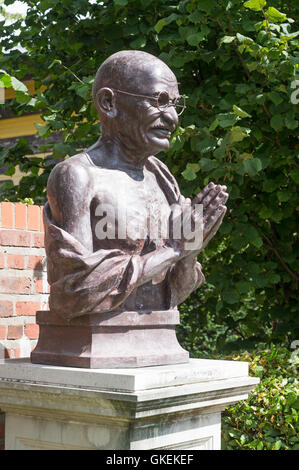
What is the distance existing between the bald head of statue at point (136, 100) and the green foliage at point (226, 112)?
3.88ft

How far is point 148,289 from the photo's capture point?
2734mm

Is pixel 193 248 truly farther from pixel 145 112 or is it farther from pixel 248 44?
pixel 248 44

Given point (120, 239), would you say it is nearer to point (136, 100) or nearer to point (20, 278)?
point (136, 100)

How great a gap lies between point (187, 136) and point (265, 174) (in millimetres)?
675

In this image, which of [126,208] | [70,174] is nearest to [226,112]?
[126,208]

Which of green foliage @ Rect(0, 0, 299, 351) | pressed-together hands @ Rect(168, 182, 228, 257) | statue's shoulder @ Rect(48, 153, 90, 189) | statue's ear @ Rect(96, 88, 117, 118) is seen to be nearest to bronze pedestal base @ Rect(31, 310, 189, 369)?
pressed-together hands @ Rect(168, 182, 228, 257)

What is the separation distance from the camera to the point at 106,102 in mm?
2727

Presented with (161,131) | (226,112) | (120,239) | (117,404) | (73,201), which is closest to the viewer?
(117,404)

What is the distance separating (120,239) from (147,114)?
51cm

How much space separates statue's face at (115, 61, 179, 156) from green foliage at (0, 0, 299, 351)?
3.84 ft

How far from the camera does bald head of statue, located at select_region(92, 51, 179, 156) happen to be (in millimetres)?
2646

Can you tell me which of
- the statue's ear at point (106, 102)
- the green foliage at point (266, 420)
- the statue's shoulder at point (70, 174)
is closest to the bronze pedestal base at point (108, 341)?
the statue's shoulder at point (70, 174)

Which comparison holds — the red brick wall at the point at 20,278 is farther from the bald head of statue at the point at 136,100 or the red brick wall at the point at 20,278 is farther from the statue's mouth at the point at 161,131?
the statue's mouth at the point at 161,131

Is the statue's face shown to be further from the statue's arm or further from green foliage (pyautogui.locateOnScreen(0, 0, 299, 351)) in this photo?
green foliage (pyautogui.locateOnScreen(0, 0, 299, 351))
